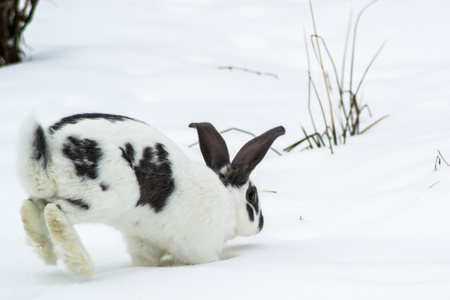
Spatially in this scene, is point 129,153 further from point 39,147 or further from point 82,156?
point 39,147

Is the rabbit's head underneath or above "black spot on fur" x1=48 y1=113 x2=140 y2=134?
underneath

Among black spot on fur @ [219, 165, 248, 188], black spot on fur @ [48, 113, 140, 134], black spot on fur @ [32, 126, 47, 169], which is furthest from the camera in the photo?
black spot on fur @ [219, 165, 248, 188]

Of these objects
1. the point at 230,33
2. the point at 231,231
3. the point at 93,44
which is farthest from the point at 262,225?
the point at 230,33

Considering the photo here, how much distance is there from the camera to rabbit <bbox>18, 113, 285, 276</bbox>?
207 cm

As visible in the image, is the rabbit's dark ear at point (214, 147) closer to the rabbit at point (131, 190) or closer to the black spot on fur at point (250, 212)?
the rabbit at point (131, 190)

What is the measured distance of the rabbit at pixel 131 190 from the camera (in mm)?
2070

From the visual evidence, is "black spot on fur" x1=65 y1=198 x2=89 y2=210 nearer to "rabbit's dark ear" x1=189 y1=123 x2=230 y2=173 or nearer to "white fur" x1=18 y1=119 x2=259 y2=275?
"white fur" x1=18 y1=119 x2=259 y2=275

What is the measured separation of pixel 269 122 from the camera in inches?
168

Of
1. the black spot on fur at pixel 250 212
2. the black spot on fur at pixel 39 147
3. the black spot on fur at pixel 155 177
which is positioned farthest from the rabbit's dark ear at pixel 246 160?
the black spot on fur at pixel 39 147

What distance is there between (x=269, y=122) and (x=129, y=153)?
7.11 ft

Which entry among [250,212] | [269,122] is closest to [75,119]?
[250,212]

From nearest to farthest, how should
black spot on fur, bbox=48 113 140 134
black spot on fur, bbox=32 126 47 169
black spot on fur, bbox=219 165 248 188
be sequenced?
black spot on fur, bbox=32 126 47 169 < black spot on fur, bbox=48 113 140 134 < black spot on fur, bbox=219 165 248 188

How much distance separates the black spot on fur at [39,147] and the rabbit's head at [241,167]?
0.77 meters

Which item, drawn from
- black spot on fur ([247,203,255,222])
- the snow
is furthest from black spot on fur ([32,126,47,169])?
black spot on fur ([247,203,255,222])
